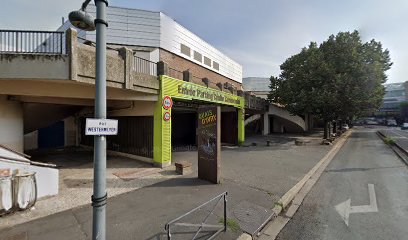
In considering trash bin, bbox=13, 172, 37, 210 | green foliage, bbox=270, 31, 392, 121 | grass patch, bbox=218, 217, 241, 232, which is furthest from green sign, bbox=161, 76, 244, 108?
green foliage, bbox=270, 31, 392, 121

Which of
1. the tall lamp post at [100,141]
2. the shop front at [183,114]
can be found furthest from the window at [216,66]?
the tall lamp post at [100,141]

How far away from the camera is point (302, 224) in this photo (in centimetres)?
547

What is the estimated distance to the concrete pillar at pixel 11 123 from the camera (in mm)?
9969

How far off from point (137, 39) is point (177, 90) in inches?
405

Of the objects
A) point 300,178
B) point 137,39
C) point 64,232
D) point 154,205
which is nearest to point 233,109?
point 137,39

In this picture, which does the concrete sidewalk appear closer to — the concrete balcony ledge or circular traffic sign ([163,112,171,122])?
circular traffic sign ([163,112,171,122])

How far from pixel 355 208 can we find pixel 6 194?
30.3 feet

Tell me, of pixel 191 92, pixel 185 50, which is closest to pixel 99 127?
pixel 191 92

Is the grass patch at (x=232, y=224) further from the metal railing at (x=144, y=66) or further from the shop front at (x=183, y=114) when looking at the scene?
the metal railing at (x=144, y=66)

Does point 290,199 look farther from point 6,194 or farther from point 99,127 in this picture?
point 6,194

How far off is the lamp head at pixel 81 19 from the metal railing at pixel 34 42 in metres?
5.17

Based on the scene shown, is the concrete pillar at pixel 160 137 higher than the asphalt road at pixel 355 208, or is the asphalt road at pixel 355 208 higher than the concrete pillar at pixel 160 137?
the concrete pillar at pixel 160 137

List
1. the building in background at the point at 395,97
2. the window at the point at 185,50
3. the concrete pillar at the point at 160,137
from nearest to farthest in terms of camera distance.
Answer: the concrete pillar at the point at 160,137, the window at the point at 185,50, the building in background at the point at 395,97

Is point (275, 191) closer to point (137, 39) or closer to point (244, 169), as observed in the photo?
point (244, 169)
